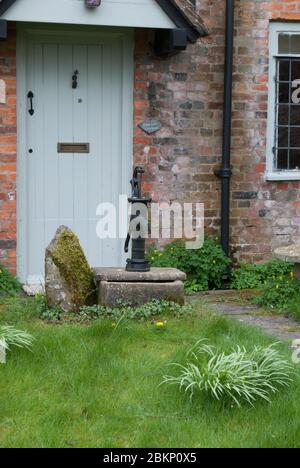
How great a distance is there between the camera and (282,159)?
970 cm

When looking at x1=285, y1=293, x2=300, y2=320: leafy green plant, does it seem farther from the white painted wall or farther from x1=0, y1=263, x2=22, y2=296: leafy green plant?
the white painted wall

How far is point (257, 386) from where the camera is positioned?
16.9 feet

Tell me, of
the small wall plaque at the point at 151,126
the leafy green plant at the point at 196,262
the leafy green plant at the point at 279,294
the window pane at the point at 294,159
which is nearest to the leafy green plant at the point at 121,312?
the leafy green plant at the point at 279,294

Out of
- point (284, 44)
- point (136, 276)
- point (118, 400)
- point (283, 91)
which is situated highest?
point (284, 44)

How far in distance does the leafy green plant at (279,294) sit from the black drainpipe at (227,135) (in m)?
1.12

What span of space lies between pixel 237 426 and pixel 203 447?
34 cm

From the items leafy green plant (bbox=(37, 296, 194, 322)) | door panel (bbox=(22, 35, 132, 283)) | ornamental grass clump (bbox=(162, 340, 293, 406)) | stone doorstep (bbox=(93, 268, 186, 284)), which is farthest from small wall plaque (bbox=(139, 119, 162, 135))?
ornamental grass clump (bbox=(162, 340, 293, 406))

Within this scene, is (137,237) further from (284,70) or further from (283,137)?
(284,70)

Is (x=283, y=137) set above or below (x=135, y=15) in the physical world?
below

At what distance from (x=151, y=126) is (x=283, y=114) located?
1.58 metres

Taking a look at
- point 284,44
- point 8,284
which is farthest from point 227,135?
point 8,284

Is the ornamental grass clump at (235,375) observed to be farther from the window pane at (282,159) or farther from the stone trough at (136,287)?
the window pane at (282,159)

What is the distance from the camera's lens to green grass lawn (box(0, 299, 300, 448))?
4.59m

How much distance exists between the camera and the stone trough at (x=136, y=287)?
23.5 feet
